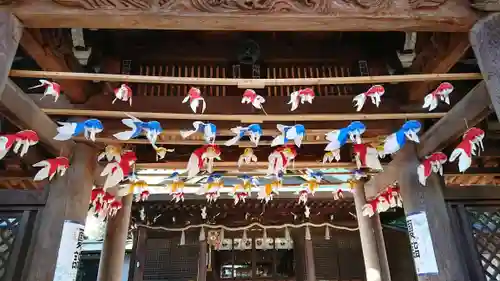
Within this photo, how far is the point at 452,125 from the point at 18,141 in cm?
443

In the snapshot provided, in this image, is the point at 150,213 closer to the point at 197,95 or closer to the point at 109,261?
the point at 109,261

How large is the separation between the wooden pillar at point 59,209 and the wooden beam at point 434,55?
415 centimetres

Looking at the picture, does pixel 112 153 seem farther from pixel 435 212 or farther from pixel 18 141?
pixel 435 212

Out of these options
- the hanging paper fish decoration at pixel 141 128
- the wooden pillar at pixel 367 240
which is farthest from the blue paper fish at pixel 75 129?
the wooden pillar at pixel 367 240

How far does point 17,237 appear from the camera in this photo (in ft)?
11.2

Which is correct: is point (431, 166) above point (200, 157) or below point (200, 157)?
below

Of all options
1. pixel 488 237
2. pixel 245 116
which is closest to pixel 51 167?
pixel 245 116

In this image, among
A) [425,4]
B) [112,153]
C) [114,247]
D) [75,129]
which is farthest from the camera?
[114,247]

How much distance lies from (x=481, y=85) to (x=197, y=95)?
282 cm

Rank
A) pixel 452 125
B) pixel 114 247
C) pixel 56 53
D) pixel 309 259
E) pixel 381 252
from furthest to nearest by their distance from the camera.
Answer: pixel 309 259 → pixel 381 252 → pixel 114 247 → pixel 452 125 → pixel 56 53

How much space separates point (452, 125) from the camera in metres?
3.70

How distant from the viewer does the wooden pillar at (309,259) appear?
27.4 ft

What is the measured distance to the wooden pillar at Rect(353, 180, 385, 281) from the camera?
5.93 m

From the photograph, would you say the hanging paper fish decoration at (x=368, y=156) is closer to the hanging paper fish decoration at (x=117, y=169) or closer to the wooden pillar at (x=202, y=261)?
the hanging paper fish decoration at (x=117, y=169)
